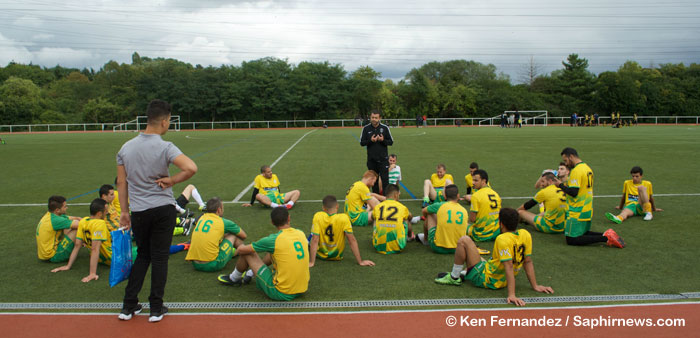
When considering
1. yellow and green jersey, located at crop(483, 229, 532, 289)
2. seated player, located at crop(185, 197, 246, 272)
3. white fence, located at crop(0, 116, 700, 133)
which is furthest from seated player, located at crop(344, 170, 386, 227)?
white fence, located at crop(0, 116, 700, 133)

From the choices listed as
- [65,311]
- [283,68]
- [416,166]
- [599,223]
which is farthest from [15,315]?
[283,68]

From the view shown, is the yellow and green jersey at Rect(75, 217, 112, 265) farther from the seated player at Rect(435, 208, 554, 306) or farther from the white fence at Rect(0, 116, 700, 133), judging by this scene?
Answer: the white fence at Rect(0, 116, 700, 133)

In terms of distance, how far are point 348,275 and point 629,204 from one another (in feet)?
20.0

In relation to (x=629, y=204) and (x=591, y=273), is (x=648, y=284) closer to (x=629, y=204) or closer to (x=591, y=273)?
(x=591, y=273)

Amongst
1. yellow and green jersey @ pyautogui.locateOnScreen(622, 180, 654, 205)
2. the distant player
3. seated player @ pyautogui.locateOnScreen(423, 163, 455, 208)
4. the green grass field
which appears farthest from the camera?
seated player @ pyautogui.locateOnScreen(423, 163, 455, 208)

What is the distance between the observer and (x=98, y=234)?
5449mm

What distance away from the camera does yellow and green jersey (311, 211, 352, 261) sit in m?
5.74

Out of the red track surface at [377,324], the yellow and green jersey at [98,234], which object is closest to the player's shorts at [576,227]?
the red track surface at [377,324]

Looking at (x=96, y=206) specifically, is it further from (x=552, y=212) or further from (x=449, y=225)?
(x=552, y=212)

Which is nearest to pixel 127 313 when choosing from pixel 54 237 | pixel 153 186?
pixel 153 186

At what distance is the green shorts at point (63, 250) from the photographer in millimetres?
5875

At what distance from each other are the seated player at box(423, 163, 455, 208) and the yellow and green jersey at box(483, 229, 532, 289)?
4.46 m

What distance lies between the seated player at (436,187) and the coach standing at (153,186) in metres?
6.22

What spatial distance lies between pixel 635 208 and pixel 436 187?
3833 mm
